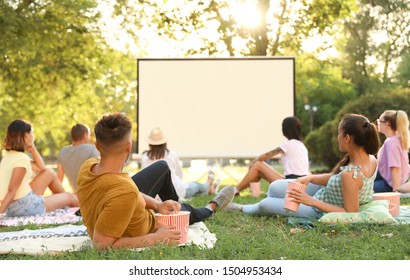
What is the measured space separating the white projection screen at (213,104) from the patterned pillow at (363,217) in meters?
4.91

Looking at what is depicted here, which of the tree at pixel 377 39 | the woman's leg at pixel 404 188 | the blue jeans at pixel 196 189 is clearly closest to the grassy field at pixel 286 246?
the woman's leg at pixel 404 188

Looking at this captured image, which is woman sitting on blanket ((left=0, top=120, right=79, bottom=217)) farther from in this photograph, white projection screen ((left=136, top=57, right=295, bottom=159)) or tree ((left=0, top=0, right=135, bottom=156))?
tree ((left=0, top=0, right=135, bottom=156))

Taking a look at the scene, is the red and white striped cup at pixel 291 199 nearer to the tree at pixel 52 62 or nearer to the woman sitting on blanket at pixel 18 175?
the woman sitting on blanket at pixel 18 175

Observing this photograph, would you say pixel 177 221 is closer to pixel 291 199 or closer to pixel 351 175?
pixel 291 199

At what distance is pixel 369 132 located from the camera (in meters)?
4.36

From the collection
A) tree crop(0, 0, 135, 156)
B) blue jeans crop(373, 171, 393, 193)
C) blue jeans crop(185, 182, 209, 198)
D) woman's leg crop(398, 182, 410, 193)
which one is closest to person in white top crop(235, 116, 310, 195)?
blue jeans crop(373, 171, 393, 193)

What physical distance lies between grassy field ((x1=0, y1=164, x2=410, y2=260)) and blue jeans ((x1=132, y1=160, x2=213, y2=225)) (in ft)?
0.55

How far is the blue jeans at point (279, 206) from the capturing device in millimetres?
4852

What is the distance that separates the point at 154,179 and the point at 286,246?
1.02 metres

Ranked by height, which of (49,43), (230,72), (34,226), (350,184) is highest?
(49,43)

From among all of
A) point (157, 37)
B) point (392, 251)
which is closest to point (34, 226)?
point (392, 251)
